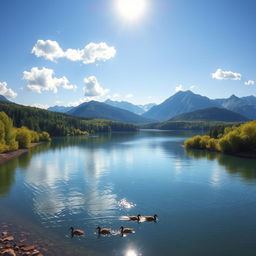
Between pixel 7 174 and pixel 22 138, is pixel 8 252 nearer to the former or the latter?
pixel 7 174

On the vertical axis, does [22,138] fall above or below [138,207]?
above

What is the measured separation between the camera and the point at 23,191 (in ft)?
180

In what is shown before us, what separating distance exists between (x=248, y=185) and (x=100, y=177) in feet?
121

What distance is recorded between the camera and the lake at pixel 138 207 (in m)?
31.1

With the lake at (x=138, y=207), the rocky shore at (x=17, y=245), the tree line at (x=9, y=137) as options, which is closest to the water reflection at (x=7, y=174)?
the lake at (x=138, y=207)

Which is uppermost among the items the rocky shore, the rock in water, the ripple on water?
the ripple on water

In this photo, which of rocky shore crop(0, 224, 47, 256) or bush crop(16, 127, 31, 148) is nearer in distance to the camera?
rocky shore crop(0, 224, 47, 256)

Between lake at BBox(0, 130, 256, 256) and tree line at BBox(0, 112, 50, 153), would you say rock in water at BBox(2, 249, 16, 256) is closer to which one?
lake at BBox(0, 130, 256, 256)

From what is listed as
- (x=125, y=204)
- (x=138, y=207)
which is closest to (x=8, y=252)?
(x=125, y=204)

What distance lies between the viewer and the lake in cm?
3109

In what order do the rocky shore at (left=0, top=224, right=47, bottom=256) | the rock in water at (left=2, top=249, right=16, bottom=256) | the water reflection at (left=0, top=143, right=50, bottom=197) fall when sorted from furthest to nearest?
the water reflection at (left=0, top=143, right=50, bottom=197) → the rocky shore at (left=0, top=224, right=47, bottom=256) → the rock in water at (left=2, top=249, right=16, bottom=256)

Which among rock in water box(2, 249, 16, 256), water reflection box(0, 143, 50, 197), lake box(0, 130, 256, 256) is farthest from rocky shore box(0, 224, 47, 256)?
water reflection box(0, 143, 50, 197)

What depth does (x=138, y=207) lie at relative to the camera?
4472 centimetres

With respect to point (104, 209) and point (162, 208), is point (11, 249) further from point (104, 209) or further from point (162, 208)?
point (162, 208)
